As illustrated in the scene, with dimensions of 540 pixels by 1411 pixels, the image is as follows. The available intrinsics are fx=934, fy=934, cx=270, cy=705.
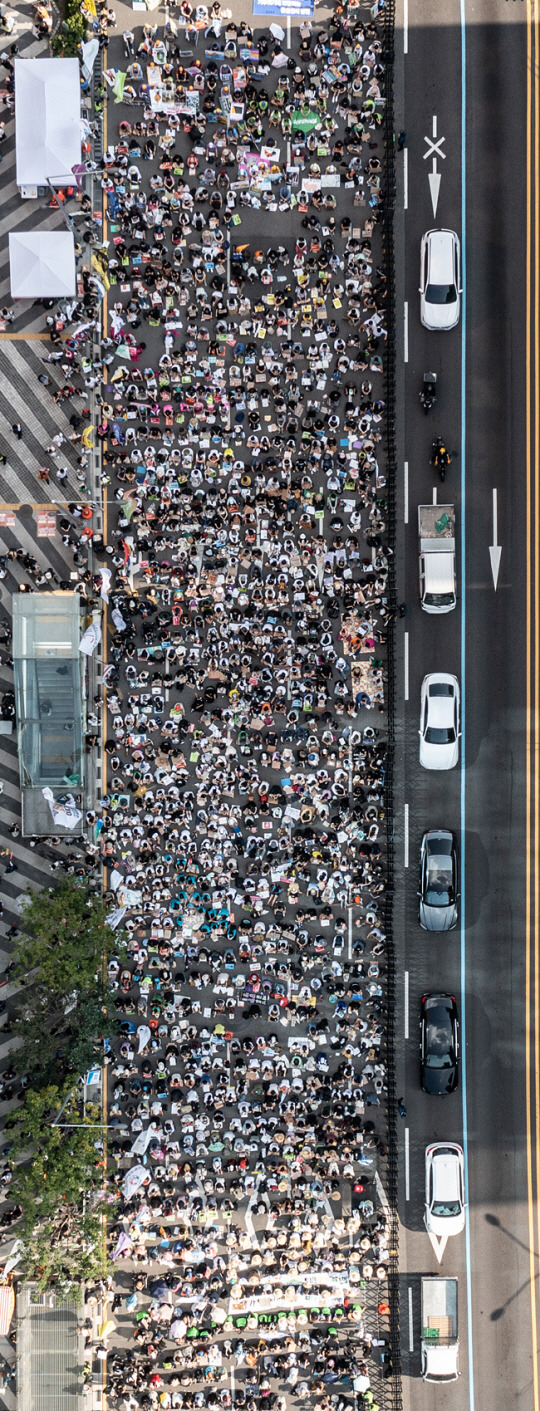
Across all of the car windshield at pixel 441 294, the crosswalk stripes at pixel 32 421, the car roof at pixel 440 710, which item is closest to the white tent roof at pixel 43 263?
the crosswalk stripes at pixel 32 421

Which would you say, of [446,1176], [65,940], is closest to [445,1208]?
[446,1176]

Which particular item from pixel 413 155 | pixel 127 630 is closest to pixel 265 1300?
pixel 127 630

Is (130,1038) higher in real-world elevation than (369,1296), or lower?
higher

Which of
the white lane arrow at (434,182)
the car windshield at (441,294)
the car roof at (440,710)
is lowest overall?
the car roof at (440,710)

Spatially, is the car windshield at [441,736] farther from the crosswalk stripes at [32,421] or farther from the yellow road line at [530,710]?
the crosswalk stripes at [32,421]

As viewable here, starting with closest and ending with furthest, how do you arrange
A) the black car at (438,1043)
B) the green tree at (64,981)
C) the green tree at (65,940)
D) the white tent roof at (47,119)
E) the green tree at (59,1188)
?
the green tree at (59,1188) < the green tree at (65,940) < the green tree at (64,981) < the white tent roof at (47,119) < the black car at (438,1043)

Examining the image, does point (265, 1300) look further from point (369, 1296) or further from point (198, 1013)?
point (198, 1013)

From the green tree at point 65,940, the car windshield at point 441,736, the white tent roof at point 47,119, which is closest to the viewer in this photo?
the green tree at point 65,940
